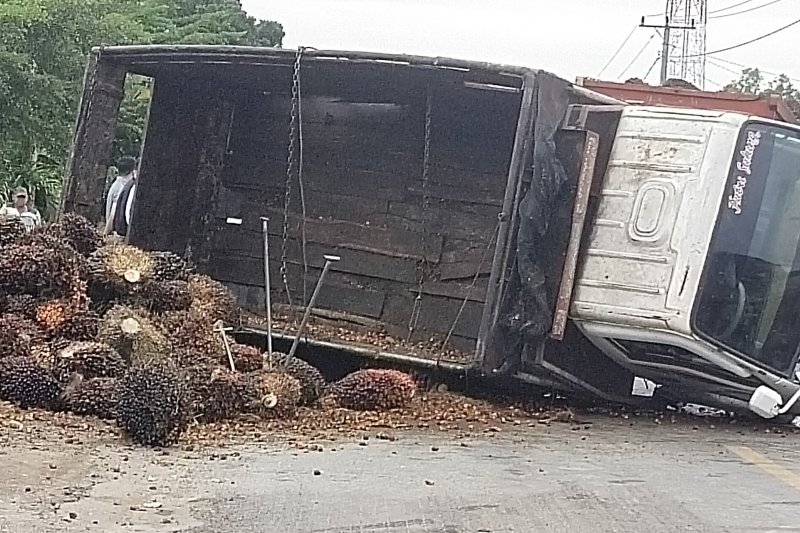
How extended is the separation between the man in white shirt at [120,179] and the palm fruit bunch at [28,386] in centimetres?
424

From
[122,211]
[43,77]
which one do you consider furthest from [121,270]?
[43,77]

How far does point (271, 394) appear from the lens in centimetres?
815

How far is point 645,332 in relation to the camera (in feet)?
28.9

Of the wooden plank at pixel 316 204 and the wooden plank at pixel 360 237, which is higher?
the wooden plank at pixel 316 204

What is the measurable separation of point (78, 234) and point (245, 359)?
5.34ft

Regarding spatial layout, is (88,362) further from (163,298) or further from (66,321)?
(163,298)

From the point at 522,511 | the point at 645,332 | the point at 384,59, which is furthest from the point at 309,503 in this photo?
the point at 384,59

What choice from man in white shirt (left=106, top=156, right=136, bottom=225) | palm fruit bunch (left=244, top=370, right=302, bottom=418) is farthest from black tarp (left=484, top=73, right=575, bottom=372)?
man in white shirt (left=106, top=156, right=136, bottom=225)

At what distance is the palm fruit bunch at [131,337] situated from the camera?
27.3 feet

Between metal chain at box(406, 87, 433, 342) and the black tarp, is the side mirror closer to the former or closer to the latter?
the black tarp

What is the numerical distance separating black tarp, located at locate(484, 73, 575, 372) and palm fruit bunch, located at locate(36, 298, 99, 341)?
256 centimetres

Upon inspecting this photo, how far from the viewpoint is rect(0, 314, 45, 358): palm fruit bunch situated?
8234mm

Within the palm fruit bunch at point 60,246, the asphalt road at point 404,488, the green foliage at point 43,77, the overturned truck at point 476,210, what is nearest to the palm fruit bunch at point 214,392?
the asphalt road at point 404,488

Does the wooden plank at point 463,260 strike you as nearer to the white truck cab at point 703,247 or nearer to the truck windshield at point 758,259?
the white truck cab at point 703,247
